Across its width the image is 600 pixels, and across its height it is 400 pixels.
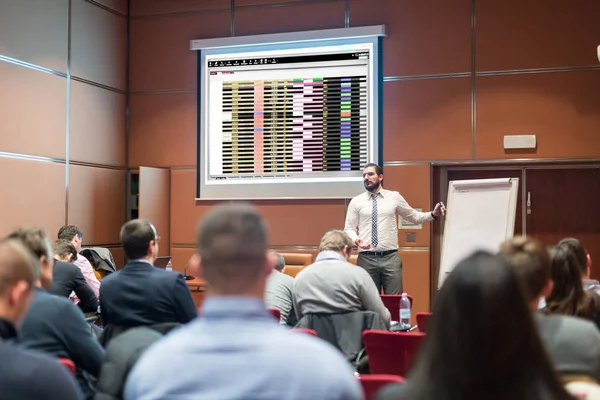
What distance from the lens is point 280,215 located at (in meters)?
8.09

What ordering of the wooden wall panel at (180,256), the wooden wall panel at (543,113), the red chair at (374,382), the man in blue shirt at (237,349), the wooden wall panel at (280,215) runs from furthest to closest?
the wooden wall panel at (180,256) < the wooden wall panel at (280,215) < the wooden wall panel at (543,113) < the red chair at (374,382) < the man in blue shirt at (237,349)

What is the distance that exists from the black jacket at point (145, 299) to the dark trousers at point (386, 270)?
3529 millimetres

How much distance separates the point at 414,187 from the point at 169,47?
364cm

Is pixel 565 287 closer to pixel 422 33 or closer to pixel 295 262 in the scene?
pixel 295 262

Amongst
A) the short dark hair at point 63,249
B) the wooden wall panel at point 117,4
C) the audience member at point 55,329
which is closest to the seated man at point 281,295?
the short dark hair at point 63,249

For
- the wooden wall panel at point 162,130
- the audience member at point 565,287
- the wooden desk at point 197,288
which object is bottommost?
the wooden desk at point 197,288

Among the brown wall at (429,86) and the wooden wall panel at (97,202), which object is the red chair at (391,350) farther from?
the wooden wall panel at (97,202)

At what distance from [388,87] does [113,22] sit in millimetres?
3633

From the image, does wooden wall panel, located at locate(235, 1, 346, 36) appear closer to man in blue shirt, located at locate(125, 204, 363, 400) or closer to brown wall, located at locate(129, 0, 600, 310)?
brown wall, located at locate(129, 0, 600, 310)

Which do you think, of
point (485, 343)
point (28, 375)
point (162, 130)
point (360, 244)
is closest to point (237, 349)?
point (485, 343)

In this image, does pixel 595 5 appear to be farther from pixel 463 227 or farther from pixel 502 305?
pixel 502 305

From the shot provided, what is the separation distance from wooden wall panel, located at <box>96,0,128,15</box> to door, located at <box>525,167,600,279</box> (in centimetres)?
549

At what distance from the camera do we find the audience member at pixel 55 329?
8.93 feet

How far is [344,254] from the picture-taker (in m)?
4.24
